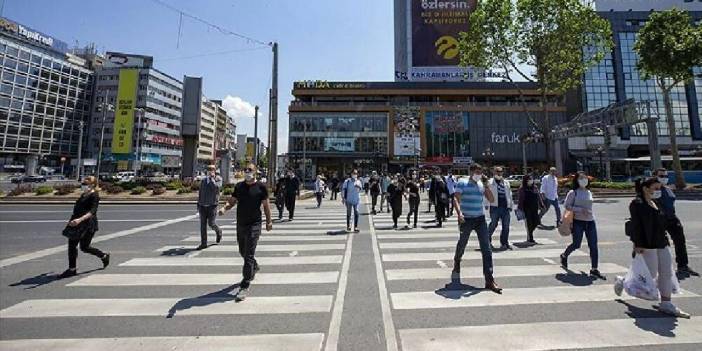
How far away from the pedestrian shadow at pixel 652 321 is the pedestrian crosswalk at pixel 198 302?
3258 mm

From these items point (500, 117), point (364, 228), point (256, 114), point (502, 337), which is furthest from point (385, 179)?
point (500, 117)

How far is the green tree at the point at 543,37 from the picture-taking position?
84.0 feet

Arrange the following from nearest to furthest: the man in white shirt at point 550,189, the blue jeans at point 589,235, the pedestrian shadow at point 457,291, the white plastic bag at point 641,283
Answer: the white plastic bag at point 641,283, the pedestrian shadow at point 457,291, the blue jeans at point 589,235, the man in white shirt at point 550,189

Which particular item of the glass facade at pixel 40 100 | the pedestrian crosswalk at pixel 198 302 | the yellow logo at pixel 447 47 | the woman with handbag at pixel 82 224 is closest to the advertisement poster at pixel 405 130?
the yellow logo at pixel 447 47

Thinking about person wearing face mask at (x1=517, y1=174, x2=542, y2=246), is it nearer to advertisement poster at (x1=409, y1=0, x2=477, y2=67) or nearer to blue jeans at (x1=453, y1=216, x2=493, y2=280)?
blue jeans at (x1=453, y1=216, x2=493, y2=280)

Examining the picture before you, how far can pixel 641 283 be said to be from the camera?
4.25 meters

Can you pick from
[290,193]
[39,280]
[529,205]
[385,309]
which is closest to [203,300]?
[385,309]

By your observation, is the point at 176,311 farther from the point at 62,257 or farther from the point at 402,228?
the point at 402,228

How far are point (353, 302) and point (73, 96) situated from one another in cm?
9787

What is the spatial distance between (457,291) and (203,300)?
3.42 m

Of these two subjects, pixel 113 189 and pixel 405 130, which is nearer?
pixel 113 189

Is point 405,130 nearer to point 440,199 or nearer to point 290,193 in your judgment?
point 290,193

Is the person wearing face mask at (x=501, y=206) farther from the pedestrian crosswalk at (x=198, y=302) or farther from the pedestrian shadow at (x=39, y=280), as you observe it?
the pedestrian shadow at (x=39, y=280)

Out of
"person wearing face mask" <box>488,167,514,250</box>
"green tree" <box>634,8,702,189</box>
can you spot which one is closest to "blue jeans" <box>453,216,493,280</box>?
"person wearing face mask" <box>488,167,514,250</box>
